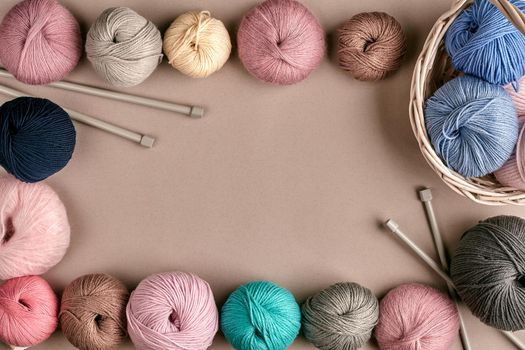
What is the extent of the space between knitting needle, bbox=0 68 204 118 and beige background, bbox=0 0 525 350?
21 mm

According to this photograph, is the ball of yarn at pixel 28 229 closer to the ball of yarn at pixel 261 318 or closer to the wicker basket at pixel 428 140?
the ball of yarn at pixel 261 318

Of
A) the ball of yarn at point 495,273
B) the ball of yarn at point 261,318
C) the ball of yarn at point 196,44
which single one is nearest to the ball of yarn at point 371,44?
the ball of yarn at point 196,44

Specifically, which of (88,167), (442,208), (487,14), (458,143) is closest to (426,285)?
(442,208)

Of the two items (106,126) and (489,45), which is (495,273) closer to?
(489,45)

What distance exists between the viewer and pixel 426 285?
1339 millimetres

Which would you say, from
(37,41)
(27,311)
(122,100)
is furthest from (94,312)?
(37,41)

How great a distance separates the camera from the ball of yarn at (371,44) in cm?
130

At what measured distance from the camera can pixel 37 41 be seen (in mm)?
1266

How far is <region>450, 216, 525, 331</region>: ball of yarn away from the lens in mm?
1200

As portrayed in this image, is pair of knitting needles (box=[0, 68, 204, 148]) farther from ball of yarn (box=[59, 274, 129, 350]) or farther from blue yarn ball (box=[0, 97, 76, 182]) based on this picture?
ball of yarn (box=[59, 274, 129, 350])

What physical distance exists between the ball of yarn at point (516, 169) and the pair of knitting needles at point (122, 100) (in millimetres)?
636

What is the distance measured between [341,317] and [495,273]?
31 centimetres

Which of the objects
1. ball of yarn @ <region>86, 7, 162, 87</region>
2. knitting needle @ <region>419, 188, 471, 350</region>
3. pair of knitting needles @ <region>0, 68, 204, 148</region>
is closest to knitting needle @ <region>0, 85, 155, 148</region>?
pair of knitting needles @ <region>0, 68, 204, 148</region>

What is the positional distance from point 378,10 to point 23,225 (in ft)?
2.90
